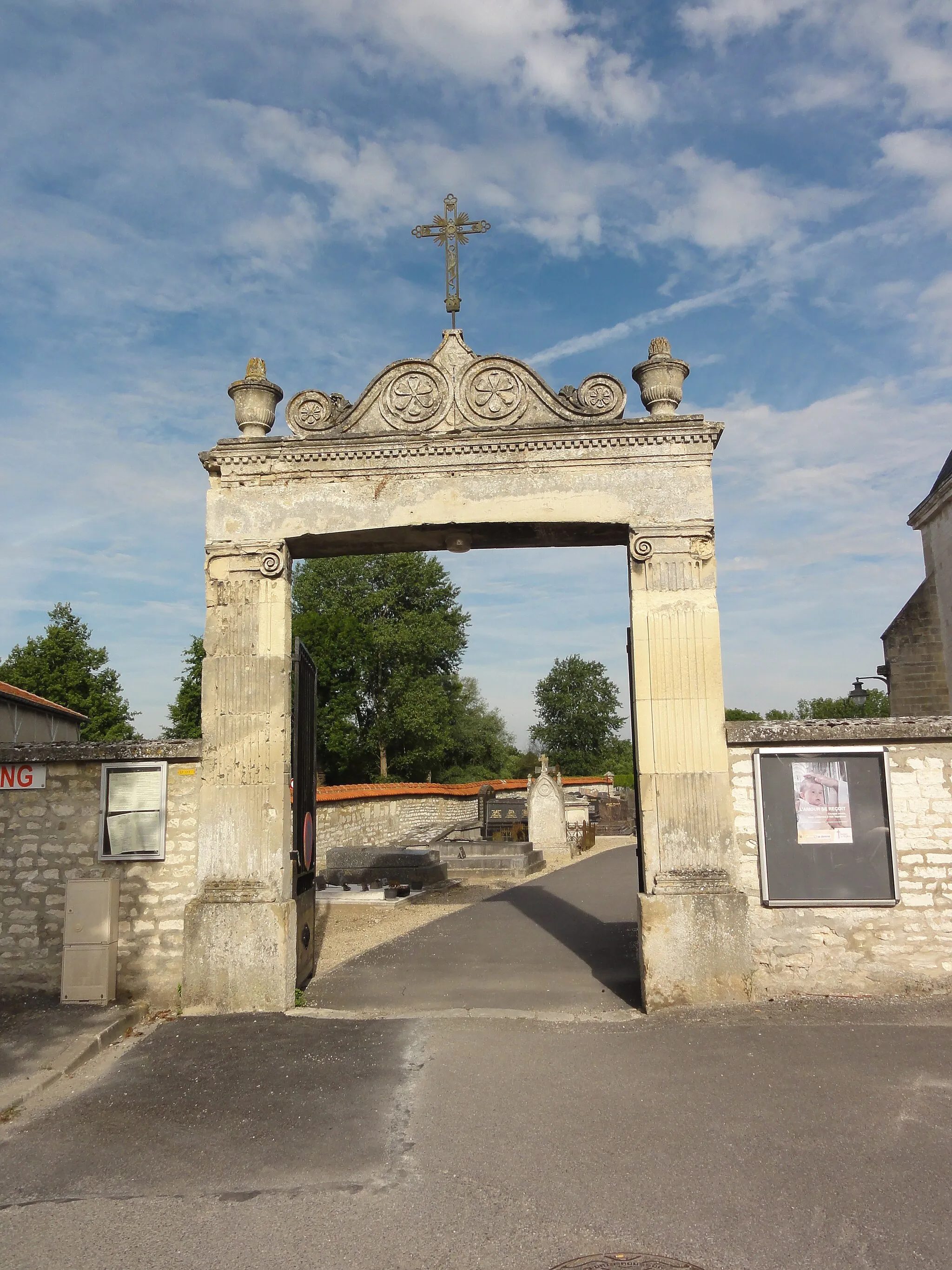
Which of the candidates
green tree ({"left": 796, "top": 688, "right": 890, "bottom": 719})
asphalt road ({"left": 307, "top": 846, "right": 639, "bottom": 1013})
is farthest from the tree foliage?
asphalt road ({"left": 307, "top": 846, "right": 639, "bottom": 1013})

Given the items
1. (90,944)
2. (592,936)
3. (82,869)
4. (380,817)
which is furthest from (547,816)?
(90,944)

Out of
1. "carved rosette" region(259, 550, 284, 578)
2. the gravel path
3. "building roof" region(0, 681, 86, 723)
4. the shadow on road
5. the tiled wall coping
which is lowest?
the gravel path

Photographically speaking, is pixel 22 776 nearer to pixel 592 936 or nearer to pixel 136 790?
pixel 136 790

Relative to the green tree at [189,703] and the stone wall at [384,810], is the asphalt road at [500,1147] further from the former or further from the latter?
the green tree at [189,703]

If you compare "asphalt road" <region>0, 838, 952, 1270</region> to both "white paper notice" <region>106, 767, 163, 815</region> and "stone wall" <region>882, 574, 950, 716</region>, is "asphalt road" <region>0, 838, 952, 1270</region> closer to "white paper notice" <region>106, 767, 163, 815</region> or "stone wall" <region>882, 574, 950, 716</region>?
"white paper notice" <region>106, 767, 163, 815</region>

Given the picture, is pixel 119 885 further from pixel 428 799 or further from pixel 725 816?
pixel 428 799

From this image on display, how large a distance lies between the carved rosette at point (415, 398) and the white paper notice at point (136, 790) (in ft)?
12.4

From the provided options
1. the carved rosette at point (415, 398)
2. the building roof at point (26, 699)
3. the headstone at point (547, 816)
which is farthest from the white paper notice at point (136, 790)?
the building roof at point (26, 699)

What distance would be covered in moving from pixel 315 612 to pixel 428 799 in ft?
60.0

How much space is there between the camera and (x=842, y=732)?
7.38 m

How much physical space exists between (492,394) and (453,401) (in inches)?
14.2

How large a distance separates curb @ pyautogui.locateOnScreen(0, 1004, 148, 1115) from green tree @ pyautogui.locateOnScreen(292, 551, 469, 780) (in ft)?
113

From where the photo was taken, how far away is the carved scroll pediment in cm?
802

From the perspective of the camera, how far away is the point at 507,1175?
4250 mm
